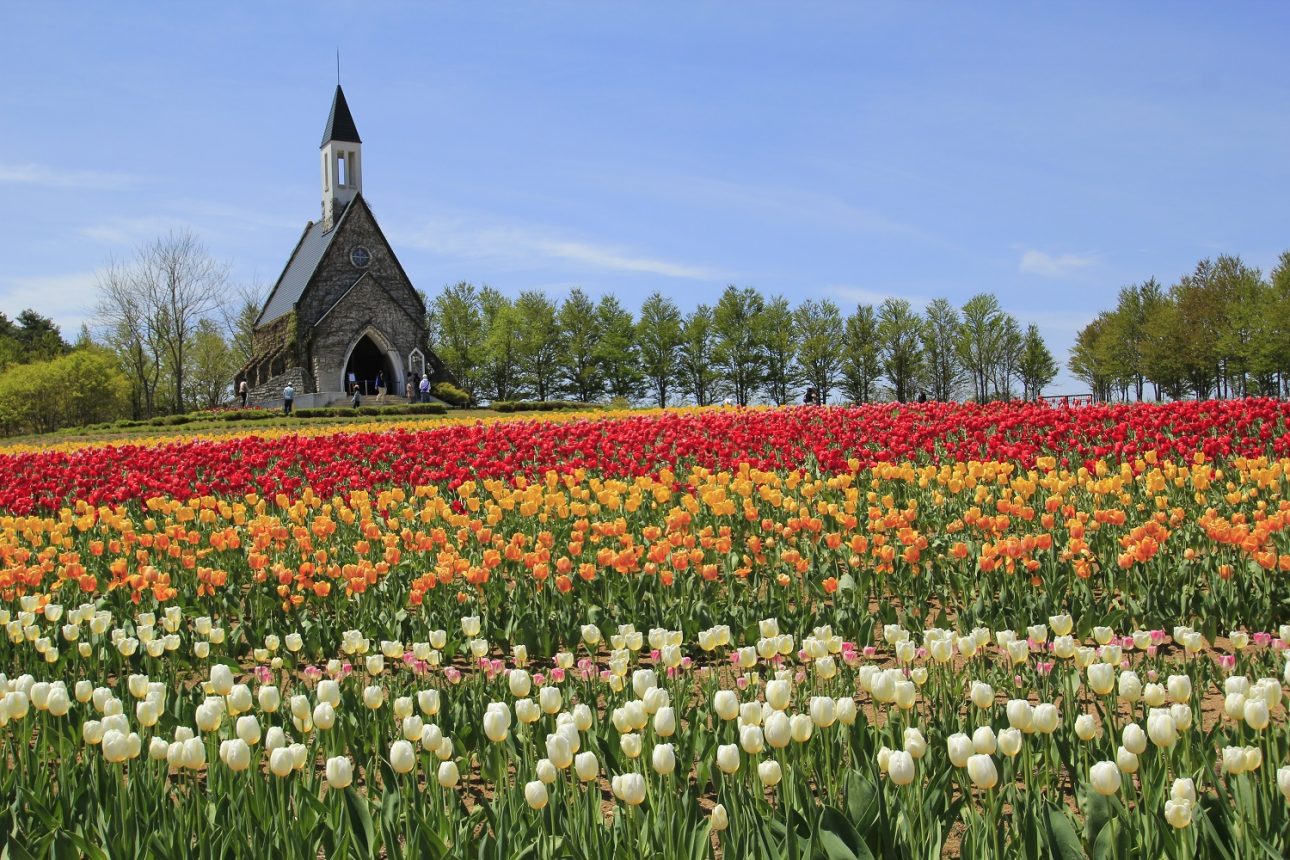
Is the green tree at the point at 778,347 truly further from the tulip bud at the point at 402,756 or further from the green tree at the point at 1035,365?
the tulip bud at the point at 402,756

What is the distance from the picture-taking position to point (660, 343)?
6619 centimetres

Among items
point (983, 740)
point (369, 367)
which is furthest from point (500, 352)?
point (983, 740)

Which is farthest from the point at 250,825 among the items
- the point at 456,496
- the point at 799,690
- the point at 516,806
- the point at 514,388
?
the point at 514,388

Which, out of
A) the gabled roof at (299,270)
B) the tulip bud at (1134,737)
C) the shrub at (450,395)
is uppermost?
the gabled roof at (299,270)

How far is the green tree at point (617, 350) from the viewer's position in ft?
214

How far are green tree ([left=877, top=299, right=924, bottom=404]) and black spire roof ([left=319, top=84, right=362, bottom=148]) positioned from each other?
30131 mm

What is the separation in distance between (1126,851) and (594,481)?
6703mm

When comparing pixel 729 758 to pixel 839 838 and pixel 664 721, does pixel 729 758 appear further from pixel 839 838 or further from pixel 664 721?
pixel 839 838

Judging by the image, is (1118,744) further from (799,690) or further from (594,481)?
(594,481)

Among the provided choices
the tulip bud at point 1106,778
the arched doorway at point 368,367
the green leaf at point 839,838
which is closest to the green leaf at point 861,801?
the green leaf at point 839,838

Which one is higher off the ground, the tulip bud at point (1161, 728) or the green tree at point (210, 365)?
the green tree at point (210, 365)

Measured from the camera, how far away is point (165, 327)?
2179 inches

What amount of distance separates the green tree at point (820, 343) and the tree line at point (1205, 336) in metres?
14.1

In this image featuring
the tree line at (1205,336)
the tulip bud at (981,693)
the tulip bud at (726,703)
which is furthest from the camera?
the tree line at (1205,336)
